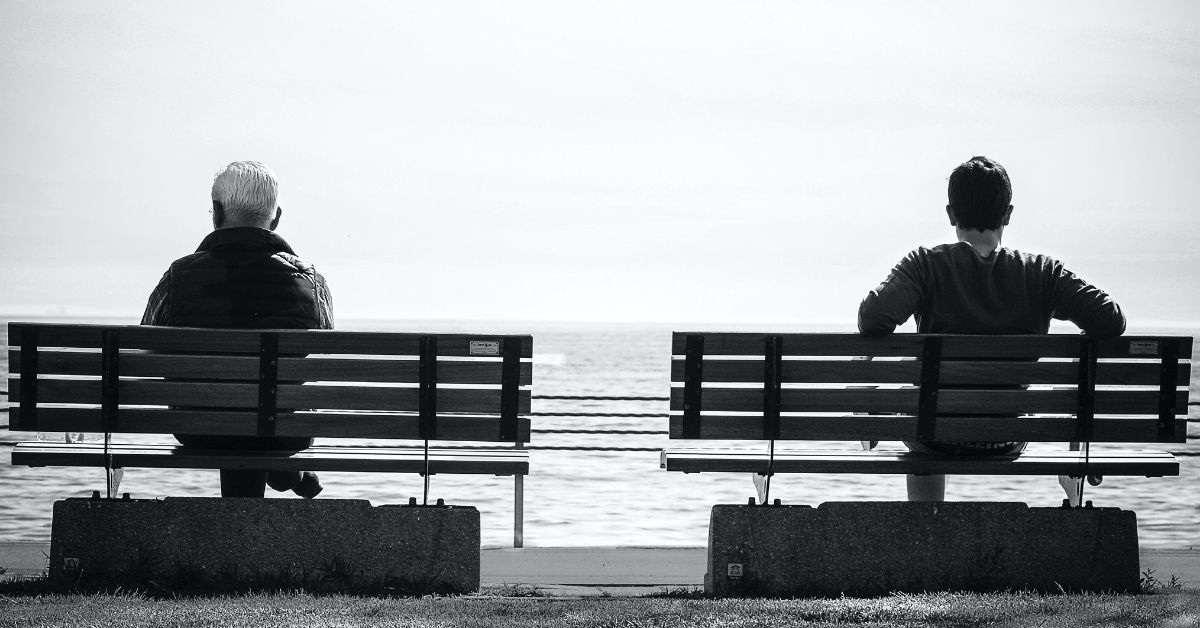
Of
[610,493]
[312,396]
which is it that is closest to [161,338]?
[312,396]

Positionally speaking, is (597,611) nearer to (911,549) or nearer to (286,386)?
(911,549)

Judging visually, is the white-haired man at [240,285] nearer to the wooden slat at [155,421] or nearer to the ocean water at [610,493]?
the wooden slat at [155,421]

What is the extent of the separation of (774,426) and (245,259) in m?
2.26

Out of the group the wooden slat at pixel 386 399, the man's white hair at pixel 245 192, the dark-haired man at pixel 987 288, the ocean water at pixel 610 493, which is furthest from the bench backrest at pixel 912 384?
the ocean water at pixel 610 493

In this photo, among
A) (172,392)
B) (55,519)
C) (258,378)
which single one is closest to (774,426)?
(258,378)

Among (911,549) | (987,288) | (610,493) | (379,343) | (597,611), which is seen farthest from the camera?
(610,493)

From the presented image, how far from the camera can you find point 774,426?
5.36 meters

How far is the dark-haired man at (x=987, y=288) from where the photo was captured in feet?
18.3

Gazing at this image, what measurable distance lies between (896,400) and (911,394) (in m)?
0.06

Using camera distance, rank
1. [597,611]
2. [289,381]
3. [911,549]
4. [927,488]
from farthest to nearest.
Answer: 1. [927,488]
2. [911,549]
3. [289,381]
4. [597,611]

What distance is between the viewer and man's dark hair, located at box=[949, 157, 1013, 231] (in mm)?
5707

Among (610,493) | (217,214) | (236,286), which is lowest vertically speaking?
(610,493)

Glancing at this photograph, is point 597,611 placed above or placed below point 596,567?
above

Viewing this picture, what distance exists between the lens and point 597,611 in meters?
4.96
